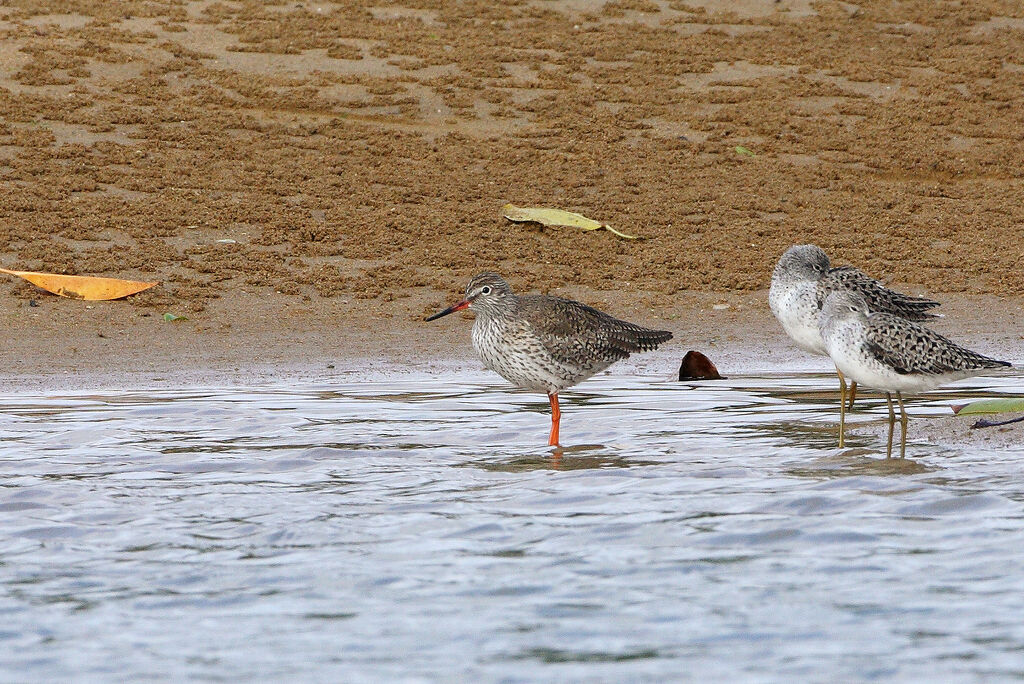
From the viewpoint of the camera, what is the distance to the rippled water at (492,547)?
4.84 meters

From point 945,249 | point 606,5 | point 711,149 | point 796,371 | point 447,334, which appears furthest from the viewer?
point 606,5

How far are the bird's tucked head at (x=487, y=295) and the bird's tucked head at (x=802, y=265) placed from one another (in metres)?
2.09

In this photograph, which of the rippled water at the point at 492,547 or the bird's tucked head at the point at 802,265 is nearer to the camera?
the rippled water at the point at 492,547

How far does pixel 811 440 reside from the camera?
8.56m

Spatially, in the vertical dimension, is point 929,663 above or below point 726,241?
below

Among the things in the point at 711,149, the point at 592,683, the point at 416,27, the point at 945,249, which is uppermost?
the point at 416,27

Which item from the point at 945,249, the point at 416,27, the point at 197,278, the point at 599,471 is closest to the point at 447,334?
the point at 197,278

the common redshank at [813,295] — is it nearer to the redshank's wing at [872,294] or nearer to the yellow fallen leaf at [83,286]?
the redshank's wing at [872,294]

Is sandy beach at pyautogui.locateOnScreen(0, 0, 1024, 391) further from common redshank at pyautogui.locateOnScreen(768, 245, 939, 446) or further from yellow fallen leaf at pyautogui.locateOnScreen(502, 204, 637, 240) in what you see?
common redshank at pyautogui.locateOnScreen(768, 245, 939, 446)

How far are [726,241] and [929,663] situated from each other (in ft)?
34.4

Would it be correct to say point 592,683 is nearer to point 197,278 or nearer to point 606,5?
point 197,278

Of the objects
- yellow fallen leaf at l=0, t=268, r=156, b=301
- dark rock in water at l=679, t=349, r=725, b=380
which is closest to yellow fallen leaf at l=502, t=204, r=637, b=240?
dark rock in water at l=679, t=349, r=725, b=380

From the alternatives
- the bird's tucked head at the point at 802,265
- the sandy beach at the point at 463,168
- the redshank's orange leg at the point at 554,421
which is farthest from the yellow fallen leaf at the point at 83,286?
the bird's tucked head at the point at 802,265

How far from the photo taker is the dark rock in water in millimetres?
10797
